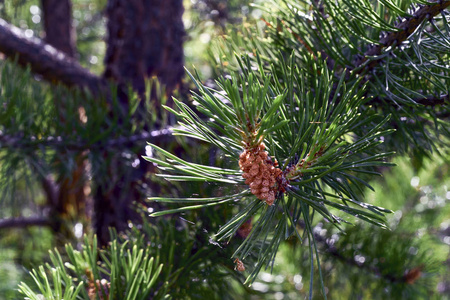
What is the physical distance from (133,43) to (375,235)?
636mm

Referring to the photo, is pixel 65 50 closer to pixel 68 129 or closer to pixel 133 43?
pixel 133 43

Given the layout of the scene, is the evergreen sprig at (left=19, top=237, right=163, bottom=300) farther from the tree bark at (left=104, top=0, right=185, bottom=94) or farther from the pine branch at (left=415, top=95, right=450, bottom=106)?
the tree bark at (left=104, top=0, right=185, bottom=94)

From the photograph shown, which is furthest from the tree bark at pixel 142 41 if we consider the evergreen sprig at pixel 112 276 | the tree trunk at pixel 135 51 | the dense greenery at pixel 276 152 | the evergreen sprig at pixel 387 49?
the evergreen sprig at pixel 112 276

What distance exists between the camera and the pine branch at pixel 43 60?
78 centimetres

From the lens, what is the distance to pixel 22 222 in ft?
3.80

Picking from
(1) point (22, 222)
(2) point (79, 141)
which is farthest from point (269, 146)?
(1) point (22, 222)

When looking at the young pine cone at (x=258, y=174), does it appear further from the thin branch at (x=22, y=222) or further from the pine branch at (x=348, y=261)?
the thin branch at (x=22, y=222)

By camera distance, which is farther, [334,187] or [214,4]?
[214,4]

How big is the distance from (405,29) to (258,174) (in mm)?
195

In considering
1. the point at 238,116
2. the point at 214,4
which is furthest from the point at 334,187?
the point at 214,4

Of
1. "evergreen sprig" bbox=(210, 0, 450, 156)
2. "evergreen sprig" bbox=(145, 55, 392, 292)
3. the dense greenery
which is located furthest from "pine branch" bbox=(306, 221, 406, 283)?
"evergreen sprig" bbox=(145, 55, 392, 292)

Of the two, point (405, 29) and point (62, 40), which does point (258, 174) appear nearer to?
point (405, 29)

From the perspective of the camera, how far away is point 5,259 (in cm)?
114

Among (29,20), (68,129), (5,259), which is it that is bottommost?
(5,259)
